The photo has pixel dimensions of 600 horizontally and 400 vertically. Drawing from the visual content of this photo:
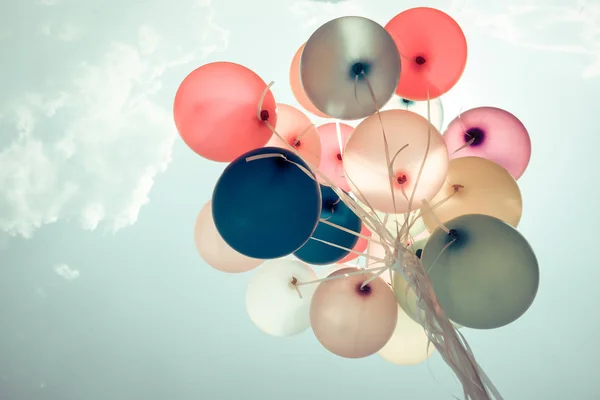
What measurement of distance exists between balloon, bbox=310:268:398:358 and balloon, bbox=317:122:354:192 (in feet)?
1.25

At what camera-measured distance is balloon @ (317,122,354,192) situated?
1411mm

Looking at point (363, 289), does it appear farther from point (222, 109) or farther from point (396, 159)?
point (222, 109)

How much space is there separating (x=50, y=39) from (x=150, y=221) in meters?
1.11

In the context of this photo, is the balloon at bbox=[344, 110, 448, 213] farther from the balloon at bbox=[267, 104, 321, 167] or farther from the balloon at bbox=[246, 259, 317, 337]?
the balloon at bbox=[246, 259, 317, 337]

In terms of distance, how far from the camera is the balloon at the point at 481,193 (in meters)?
1.09

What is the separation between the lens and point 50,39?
211 centimetres

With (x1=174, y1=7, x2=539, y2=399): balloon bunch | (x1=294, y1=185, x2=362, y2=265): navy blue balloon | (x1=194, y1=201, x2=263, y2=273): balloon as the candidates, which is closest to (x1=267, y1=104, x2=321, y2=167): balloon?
(x1=174, y1=7, x2=539, y2=399): balloon bunch

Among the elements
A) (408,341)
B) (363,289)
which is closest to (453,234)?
(363,289)

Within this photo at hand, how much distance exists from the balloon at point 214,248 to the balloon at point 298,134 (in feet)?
1.07

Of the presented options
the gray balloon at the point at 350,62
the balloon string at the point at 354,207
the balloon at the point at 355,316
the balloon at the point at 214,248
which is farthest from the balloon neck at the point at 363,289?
the gray balloon at the point at 350,62

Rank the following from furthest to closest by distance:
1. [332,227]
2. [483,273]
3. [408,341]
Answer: [408,341] → [332,227] → [483,273]

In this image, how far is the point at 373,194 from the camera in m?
1.02

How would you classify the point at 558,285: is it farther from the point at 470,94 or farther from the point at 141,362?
the point at 141,362

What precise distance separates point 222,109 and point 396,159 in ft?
1.55
